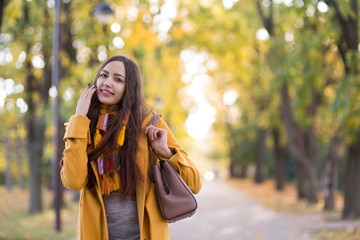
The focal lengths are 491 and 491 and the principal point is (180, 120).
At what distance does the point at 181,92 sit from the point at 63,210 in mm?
16267

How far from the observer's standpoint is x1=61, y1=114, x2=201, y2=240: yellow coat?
8.27 feet

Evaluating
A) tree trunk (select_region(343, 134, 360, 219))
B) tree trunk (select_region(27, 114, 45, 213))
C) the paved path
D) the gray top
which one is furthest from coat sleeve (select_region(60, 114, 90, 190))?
tree trunk (select_region(27, 114, 45, 213))

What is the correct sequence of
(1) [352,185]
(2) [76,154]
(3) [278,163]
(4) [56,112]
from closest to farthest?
(2) [76,154]
(4) [56,112]
(1) [352,185]
(3) [278,163]

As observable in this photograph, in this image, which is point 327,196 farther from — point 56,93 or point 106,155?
point 106,155

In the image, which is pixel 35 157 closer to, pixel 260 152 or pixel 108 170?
pixel 108 170

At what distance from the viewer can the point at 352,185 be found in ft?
40.4

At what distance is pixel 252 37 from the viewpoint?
1928 centimetres

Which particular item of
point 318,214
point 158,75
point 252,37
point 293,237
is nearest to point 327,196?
point 318,214

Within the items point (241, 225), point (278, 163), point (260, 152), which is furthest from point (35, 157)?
point (260, 152)

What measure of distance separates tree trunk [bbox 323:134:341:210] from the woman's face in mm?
12277

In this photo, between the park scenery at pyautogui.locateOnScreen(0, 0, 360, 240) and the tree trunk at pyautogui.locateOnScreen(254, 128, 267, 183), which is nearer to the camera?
the park scenery at pyautogui.locateOnScreen(0, 0, 360, 240)

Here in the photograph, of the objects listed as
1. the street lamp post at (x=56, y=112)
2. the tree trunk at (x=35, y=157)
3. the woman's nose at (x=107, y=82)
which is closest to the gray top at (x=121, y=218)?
the woman's nose at (x=107, y=82)

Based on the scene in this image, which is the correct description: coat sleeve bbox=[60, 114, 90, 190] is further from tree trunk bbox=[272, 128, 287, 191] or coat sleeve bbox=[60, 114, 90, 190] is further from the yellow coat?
tree trunk bbox=[272, 128, 287, 191]

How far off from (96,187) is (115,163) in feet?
0.53
